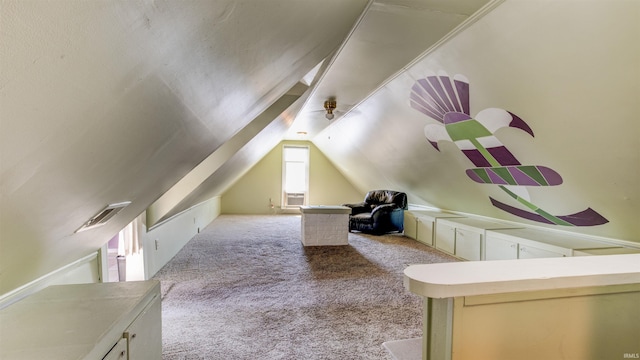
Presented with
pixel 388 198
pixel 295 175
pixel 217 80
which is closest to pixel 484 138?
pixel 217 80

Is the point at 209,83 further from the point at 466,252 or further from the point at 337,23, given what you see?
the point at 466,252

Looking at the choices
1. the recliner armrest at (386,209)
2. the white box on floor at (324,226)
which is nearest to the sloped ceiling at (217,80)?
the white box on floor at (324,226)

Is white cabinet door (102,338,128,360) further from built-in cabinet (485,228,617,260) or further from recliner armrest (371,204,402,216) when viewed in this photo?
recliner armrest (371,204,402,216)

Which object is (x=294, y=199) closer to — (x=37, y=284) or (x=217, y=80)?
(x=37, y=284)

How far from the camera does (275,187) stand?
8.50 m

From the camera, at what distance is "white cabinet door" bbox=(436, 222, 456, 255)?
411 centimetres

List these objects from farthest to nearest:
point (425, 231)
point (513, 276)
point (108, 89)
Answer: point (425, 231) → point (513, 276) → point (108, 89)

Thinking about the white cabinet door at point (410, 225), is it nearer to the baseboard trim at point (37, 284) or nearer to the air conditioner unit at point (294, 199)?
the air conditioner unit at point (294, 199)

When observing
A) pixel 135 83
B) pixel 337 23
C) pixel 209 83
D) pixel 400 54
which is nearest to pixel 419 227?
pixel 400 54

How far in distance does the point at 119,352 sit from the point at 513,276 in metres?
1.42

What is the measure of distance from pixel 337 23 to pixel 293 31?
0.48 metres

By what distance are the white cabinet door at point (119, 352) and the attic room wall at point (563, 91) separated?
2.46m

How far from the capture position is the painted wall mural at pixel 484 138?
2467mm

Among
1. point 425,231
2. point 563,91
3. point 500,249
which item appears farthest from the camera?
point 425,231
